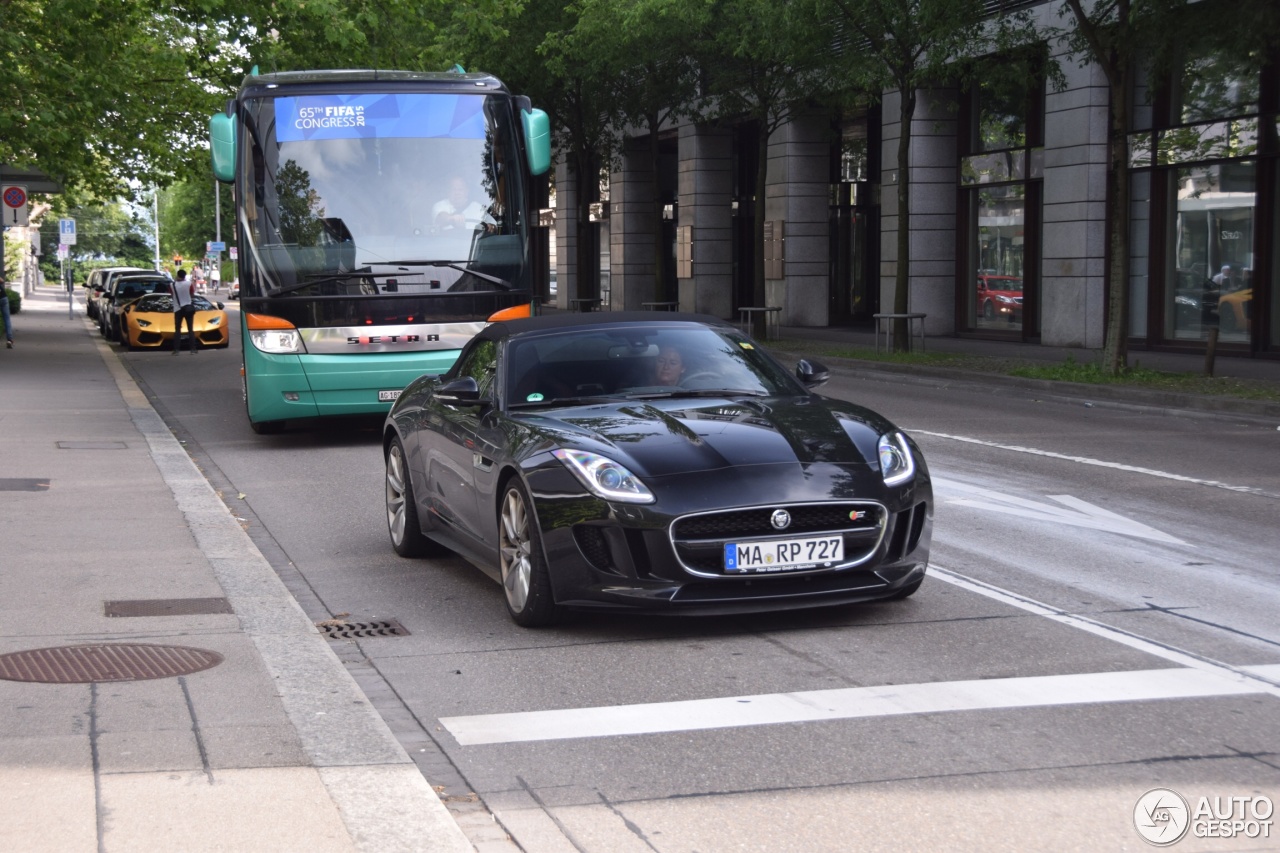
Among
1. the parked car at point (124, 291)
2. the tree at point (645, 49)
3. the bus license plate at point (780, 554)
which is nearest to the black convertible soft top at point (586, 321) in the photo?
the bus license plate at point (780, 554)

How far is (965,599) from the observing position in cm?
777

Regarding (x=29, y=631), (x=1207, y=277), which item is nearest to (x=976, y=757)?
(x=29, y=631)

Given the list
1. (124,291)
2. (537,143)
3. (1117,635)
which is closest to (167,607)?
(1117,635)

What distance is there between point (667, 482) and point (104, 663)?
7.82ft

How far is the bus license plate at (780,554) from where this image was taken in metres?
6.73

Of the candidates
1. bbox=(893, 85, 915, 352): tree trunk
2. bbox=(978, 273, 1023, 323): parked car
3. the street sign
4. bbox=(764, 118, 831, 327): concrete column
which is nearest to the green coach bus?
bbox=(893, 85, 915, 352): tree trunk

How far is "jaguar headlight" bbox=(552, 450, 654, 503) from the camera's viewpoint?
6719mm

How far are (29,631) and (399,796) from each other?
10.3 ft

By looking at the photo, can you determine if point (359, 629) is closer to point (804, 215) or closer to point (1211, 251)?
point (1211, 251)

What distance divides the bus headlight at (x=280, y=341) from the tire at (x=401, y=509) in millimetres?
5386

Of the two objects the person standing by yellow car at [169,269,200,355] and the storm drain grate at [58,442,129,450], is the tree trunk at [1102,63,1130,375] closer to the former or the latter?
the storm drain grate at [58,442,129,450]

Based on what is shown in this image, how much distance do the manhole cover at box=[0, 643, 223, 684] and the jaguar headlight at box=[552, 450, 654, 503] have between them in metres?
1.65

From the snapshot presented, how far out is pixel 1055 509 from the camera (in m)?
10.8

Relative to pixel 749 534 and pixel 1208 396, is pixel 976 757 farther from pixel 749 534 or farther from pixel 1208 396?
pixel 1208 396
